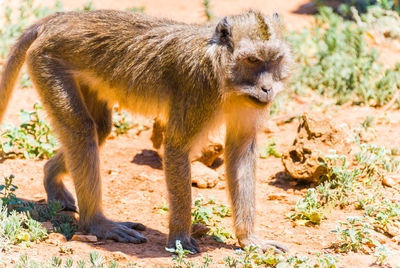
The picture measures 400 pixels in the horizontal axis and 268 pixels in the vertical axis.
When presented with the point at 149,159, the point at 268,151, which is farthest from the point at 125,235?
the point at 268,151

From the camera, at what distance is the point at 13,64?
22.5 ft

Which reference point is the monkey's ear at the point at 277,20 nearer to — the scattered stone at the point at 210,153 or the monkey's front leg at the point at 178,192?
the monkey's front leg at the point at 178,192

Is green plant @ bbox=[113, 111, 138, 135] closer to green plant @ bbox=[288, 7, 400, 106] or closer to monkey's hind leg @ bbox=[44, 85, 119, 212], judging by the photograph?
monkey's hind leg @ bbox=[44, 85, 119, 212]

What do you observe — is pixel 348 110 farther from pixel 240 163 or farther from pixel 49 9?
pixel 49 9

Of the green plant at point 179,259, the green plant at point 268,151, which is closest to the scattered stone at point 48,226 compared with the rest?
the green plant at point 179,259

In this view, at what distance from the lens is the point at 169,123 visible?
5.94 meters

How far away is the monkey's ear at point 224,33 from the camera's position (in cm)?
557

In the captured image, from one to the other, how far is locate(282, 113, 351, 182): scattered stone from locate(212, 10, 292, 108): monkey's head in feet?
6.77

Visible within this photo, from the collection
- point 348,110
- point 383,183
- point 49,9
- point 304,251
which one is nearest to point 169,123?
point 304,251

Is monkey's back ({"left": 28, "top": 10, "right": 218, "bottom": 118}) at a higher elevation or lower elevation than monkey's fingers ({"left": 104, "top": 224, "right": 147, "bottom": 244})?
higher

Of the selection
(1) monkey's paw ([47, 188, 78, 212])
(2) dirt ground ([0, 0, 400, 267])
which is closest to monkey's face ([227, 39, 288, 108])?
(2) dirt ground ([0, 0, 400, 267])

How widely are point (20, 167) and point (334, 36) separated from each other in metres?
6.35

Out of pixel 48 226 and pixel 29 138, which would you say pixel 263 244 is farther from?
pixel 29 138

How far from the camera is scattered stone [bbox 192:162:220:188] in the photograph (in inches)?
312
